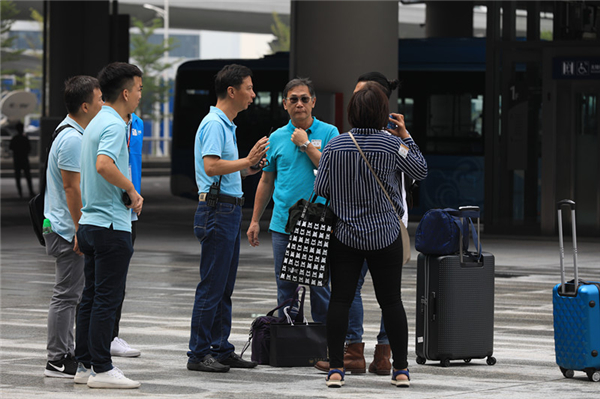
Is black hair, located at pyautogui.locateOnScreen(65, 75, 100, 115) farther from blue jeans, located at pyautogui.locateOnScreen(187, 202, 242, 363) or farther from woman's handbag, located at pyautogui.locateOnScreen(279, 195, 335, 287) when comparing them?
woman's handbag, located at pyautogui.locateOnScreen(279, 195, 335, 287)

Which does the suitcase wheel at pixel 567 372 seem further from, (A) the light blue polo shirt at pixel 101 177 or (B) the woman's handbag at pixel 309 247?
(A) the light blue polo shirt at pixel 101 177

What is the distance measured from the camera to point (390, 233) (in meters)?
7.20

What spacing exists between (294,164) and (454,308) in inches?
55.8

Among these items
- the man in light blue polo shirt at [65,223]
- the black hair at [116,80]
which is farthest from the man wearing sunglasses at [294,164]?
the man in light blue polo shirt at [65,223]

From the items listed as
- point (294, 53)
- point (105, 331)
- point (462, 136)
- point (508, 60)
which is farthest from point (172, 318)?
point (462, 136)

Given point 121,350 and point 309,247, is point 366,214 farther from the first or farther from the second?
→ point 121,350

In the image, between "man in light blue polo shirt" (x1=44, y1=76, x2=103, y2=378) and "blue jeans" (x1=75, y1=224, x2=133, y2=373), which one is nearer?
"blue jeans" (x1=75, y1=224, x2=133, y2=373)

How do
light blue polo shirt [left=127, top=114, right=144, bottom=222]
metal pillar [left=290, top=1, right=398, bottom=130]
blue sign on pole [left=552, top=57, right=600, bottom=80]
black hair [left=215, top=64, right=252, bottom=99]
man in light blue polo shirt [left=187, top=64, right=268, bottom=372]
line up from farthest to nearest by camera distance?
blue sign on pole [left=552, top=57, right=600, bottom=80] < metal pillar [left=290, top=1, right=398, bottom=130] < light blue polo shirt [left=127, top=114, right=144, bottom=222] < black hair [left=215, top=64, right=252, bottom=99] < man in light blue polo shirt [left=187, top=64, right=268, bottom=372]

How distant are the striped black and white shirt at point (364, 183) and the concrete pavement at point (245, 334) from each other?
94 cm

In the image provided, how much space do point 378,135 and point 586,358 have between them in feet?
6.37

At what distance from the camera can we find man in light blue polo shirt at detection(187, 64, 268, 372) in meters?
7.74

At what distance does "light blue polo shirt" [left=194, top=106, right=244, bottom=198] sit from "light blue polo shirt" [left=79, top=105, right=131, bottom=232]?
655 millimetres

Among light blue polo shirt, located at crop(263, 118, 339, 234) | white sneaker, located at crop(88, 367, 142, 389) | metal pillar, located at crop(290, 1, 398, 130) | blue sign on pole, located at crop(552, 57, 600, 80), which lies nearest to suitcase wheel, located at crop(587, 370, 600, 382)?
light blue polo shirt, located at crop(263, 118, 339, 234)

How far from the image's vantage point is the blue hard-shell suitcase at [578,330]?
760 cm
